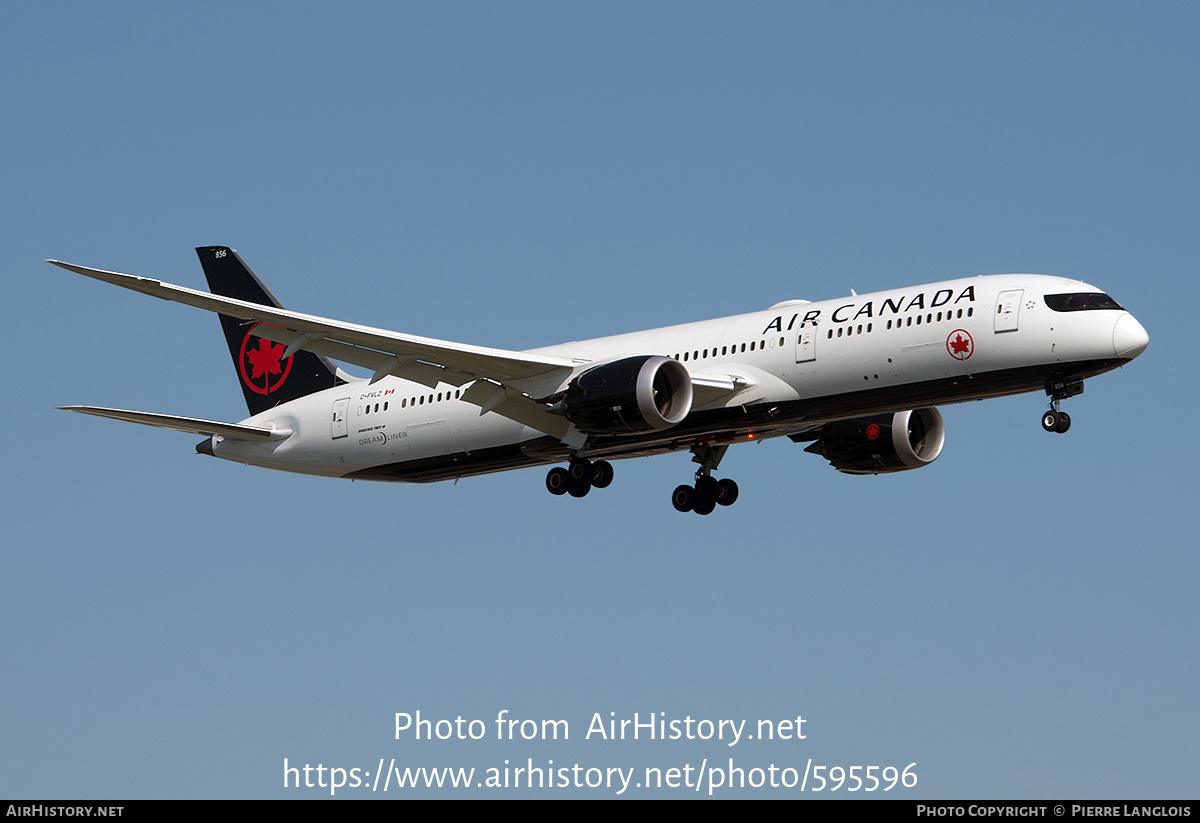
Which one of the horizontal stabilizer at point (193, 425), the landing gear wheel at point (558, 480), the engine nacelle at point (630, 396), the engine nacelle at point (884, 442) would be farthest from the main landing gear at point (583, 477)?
the horizontal stabilizer at point (193, 425)

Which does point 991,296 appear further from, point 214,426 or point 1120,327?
point 214,426

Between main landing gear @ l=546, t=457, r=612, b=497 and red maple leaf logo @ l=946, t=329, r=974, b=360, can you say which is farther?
main landing gear @ l=546, t=457, r=612, b=497

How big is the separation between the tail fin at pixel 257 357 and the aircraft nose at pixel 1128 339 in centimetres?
2323

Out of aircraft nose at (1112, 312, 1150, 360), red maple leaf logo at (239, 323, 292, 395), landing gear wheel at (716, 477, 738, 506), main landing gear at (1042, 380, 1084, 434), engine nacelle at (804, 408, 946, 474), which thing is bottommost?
main landing gear at (1042, 380, 1084, 434)

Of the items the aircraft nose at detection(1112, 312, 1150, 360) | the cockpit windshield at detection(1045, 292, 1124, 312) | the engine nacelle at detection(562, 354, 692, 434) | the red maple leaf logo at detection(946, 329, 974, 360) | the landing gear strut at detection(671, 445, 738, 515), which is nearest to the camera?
the aircraft nose at detection(1112, 312, 1150, 360)

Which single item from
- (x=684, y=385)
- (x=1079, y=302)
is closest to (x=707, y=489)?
(x=684, y=385)

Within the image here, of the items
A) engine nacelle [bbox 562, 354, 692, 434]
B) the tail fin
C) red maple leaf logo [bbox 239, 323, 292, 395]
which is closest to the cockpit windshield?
engine nacelle [bbox 562, 354, 692, 434]

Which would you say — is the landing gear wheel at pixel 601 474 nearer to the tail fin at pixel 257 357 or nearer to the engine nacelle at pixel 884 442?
the engine nacelle at pixel 884 442

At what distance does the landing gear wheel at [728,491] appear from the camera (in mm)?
45000

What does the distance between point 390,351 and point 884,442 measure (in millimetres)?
14392

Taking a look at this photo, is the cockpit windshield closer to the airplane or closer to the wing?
the airplane

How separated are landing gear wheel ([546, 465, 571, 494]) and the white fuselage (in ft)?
1.66

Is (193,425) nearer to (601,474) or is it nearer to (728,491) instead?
(601,474)

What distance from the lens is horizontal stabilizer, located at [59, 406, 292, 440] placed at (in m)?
41.5
